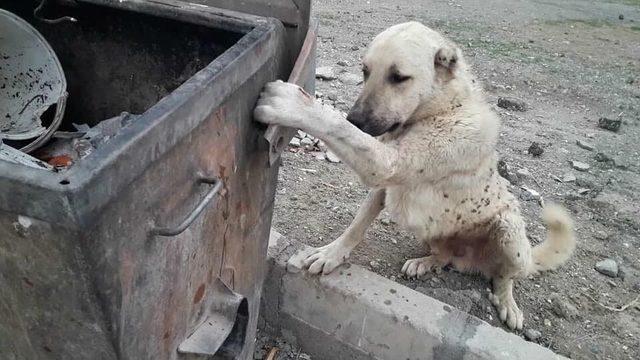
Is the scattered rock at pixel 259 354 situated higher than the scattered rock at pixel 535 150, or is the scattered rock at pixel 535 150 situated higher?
the scattered rock at pixel 535 150

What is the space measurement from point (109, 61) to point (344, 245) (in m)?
1.48

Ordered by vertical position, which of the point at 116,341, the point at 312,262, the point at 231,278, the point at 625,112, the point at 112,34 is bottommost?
the point at 625,112

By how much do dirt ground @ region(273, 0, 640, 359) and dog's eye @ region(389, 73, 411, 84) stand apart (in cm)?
108

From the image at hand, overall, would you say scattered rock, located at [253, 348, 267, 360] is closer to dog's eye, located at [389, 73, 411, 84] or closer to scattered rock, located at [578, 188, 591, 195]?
dog's eye, located at [389, 73, 411, 84]

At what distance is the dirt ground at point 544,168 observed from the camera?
314 cm

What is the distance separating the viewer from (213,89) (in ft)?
4.72

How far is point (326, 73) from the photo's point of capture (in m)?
5.48

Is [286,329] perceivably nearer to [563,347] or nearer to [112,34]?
[563,347]

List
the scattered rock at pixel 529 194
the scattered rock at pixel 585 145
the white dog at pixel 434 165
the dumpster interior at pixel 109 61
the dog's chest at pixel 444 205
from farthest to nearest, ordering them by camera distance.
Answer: the scattered rock at pixel 585 145 → the scattered rock at pixel 529 194 → the dog's chest at pixel 444 205 → the white dog at pixel 434 165 → the dumpster interior at pixel 109 61

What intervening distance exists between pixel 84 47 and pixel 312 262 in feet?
4.64

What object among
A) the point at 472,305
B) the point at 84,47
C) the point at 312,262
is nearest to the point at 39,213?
the point at 84,47

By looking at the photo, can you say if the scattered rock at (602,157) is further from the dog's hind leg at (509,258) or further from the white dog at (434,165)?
the dog's hind leg at (509,258)

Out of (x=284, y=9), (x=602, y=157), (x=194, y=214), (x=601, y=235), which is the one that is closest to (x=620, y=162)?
(x=602, y=157)

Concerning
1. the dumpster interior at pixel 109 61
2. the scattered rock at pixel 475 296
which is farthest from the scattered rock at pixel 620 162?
the dumpster interior at pixel 109 61
